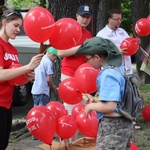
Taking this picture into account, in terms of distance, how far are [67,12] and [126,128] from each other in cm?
335

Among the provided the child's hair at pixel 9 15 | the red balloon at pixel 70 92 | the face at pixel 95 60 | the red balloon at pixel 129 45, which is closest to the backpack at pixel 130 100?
the face at pixel 95 60

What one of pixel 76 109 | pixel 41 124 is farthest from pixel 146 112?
pixel 41 124

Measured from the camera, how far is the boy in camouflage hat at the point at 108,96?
3102 millimetres

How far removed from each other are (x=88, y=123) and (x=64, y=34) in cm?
118

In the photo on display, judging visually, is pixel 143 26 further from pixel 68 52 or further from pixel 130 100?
pixel 130 100

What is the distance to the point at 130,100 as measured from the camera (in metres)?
3.24

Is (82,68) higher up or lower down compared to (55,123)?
higher up

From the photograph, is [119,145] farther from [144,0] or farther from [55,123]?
[144,0]

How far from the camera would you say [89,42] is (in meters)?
3.28

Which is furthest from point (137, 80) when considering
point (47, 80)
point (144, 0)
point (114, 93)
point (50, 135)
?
point (144, 0)

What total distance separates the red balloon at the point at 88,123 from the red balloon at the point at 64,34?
980 millimetres

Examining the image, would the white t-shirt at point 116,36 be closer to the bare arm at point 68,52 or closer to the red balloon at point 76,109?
the bare arm at point 68,52

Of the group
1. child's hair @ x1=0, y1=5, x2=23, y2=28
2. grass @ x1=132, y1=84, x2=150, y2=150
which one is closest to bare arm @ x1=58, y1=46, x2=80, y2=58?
child's hair @ x1=0, y1=5, x2=23, y2=28

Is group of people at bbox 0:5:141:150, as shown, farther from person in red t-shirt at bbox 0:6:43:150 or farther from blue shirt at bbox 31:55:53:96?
blue shirt at bbox 31:55:53:96
